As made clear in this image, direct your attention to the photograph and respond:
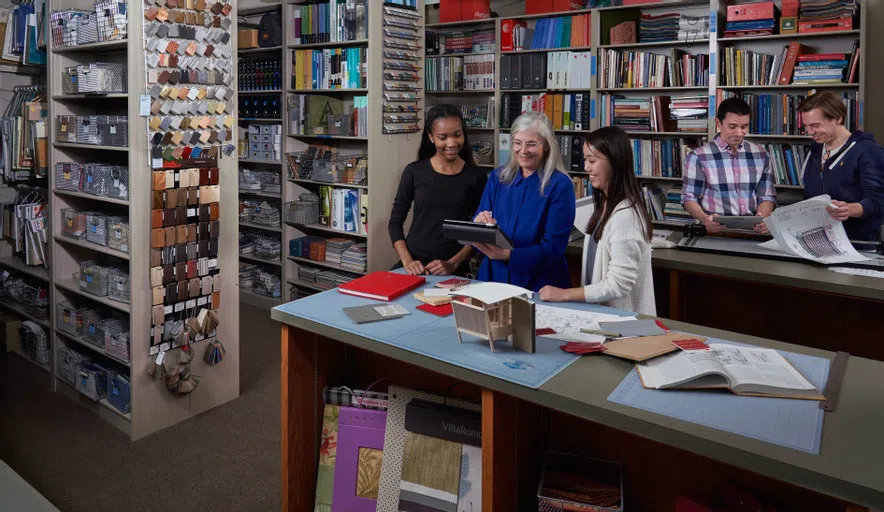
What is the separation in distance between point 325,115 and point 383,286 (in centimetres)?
318

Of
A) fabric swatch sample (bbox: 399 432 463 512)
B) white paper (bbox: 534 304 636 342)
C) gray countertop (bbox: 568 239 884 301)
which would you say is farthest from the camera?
gray countertop (bbox: 568 239 884 301)

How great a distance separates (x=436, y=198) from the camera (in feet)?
11.4

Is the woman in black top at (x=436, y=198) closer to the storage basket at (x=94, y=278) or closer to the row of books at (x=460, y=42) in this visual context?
the storage basket at (x=94, y=278)

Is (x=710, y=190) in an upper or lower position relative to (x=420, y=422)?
upper

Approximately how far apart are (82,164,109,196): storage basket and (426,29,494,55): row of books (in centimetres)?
341

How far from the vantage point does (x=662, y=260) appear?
3148 millimetres

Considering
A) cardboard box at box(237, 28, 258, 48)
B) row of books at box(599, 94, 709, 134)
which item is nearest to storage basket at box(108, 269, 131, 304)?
cardboard box at box(237, 28, 258, 48)

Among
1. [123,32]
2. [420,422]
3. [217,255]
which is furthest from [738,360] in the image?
[123,32]

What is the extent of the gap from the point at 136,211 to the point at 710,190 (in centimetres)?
303

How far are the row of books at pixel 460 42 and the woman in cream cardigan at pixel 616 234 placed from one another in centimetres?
366

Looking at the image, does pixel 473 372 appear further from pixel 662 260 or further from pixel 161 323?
pixel 161 323

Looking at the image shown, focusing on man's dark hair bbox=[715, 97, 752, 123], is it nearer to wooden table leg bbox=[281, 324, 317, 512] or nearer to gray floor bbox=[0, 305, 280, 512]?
wooden table leg bbox=[281, 324, 317, 512]

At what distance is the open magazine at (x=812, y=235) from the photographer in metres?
2.93

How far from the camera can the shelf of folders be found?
4.69 meters
